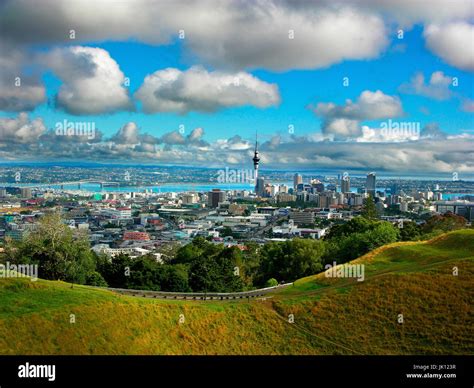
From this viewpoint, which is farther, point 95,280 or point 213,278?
point 213,278

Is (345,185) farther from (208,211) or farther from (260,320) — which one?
(260,320)

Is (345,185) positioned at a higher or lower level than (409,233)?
higher

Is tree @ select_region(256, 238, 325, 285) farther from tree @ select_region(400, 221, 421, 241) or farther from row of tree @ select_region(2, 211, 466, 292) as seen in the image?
tree @ select_region(400, 221, 421, 241)

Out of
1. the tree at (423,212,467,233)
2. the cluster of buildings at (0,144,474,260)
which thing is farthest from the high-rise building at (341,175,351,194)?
the tree at (423,212,467,233)

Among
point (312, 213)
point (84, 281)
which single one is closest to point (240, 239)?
point (312, 213)

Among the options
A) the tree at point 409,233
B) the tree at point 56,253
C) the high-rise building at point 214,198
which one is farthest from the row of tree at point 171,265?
the high-rise building at point 214,198

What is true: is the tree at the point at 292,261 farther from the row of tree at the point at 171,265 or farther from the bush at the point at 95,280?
the bush at the point at 95,280

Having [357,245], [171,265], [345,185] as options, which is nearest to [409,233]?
[357,245]

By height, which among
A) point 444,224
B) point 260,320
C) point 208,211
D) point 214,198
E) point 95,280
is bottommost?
point 208,211
